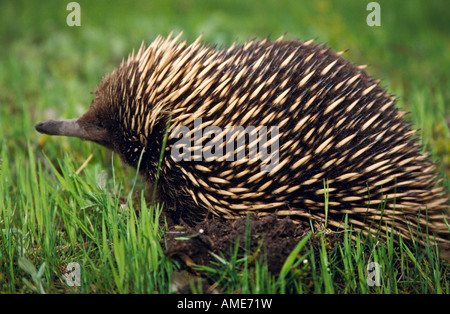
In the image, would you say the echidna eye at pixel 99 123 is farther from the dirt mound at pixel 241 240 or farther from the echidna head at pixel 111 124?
the dirt mound at pixel 241 240

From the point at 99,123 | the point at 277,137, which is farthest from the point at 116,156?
the point at 277,137

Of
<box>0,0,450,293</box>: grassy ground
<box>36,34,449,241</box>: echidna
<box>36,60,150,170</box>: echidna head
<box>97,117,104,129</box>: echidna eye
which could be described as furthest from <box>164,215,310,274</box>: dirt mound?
<box>97,117,104,129</box>: echidna eye

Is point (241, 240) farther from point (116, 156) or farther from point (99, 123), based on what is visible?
point (116, 156)

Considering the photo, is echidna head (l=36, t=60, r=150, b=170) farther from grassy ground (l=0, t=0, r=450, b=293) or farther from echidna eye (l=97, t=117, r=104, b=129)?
grassy ground (l=0, t=0, r=450, b=293)

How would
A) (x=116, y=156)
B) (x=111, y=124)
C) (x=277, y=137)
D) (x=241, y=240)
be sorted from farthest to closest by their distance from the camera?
(x=116, y=156)
(x=111, y=124)
(x=277, y=137)
(x=241, y=240)

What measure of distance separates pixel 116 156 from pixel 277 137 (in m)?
Answer: 1.41

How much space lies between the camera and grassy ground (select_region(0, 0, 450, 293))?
2123 millimetres

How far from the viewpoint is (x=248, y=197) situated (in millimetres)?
2477

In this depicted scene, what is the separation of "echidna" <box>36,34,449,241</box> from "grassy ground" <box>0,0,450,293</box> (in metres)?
0.24

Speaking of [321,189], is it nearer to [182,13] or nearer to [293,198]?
[293,198]

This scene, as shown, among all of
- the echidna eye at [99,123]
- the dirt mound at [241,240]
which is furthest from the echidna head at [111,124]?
the dirt mound at [241,240]

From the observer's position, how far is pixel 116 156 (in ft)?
11.0
